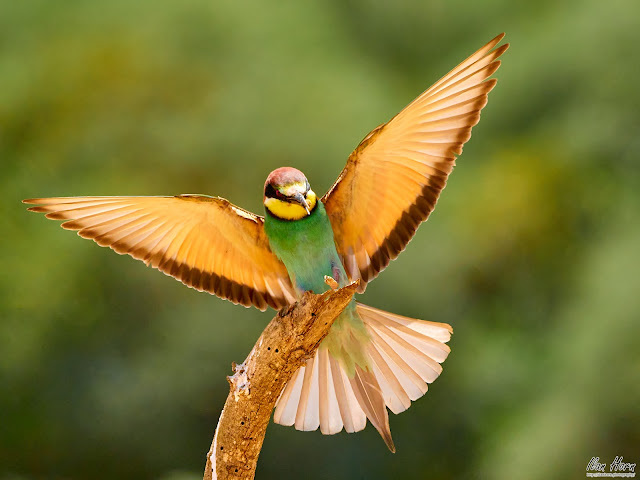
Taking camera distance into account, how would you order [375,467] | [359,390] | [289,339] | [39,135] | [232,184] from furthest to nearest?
[39,135] → [232,184] → [375,467] → [359,390] → [289,339]

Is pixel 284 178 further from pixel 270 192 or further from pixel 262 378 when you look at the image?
pixel 262 378

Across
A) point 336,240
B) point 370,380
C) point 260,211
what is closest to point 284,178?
point 336,240

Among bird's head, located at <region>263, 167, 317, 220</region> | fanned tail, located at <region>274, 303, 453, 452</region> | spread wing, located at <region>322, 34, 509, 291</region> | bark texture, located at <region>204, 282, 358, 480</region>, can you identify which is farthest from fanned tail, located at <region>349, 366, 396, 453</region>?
bird's head, located at <region>263, 167, 317, 220</region>

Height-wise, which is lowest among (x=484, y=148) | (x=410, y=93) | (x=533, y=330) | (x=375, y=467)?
(x=375, y=467)

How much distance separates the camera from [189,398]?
4.40m

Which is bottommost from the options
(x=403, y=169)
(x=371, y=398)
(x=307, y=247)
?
(x=371, y=398)

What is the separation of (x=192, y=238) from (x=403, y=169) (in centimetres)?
70

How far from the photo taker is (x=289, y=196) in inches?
100

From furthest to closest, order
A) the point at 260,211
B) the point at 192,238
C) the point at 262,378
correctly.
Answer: the point at 260,211 < the point at 192,238 < the point at 262,378

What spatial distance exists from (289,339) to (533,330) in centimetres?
268

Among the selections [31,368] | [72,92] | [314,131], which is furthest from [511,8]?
[31,368]

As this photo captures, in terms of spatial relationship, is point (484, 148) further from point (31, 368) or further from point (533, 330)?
point (31, 368)

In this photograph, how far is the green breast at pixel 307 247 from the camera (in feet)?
8.59

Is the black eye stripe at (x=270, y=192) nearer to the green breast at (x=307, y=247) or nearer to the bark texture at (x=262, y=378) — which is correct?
the green breast at (x=307, y=247)
